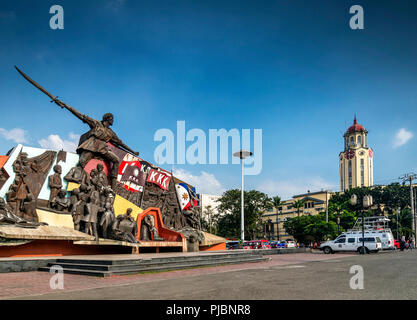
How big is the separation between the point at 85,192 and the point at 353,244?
904 inches

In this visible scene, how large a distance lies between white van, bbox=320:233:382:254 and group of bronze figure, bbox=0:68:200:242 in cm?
1636

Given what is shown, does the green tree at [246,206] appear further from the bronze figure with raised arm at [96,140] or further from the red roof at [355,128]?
the red roof at [355,128]

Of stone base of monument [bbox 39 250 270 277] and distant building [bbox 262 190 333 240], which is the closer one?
stone base of monument [bbox 39 250 270 277]

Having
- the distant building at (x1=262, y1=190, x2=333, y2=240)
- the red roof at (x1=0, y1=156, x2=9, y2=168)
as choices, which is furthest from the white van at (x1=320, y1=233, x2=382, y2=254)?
the distant building at (x1=262, y1=190, x2=333, y2=240)

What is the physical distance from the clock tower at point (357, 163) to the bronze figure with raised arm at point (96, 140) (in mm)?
86568

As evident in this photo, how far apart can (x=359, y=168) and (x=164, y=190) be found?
3419 inches

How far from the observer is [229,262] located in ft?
54.9

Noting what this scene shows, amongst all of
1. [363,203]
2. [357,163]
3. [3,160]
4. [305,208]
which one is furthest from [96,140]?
[357,163]

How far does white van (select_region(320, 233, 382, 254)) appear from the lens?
1112 inches

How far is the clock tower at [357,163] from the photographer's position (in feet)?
319

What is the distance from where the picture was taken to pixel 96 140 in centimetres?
2030

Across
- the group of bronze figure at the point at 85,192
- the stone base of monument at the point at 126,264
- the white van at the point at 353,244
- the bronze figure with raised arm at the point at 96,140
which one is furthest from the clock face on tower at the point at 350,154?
the stone base of monument at the point at 126,264

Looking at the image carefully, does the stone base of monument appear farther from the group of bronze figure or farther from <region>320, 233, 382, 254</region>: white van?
<region>320, 233, 382, 254</region>: white van
